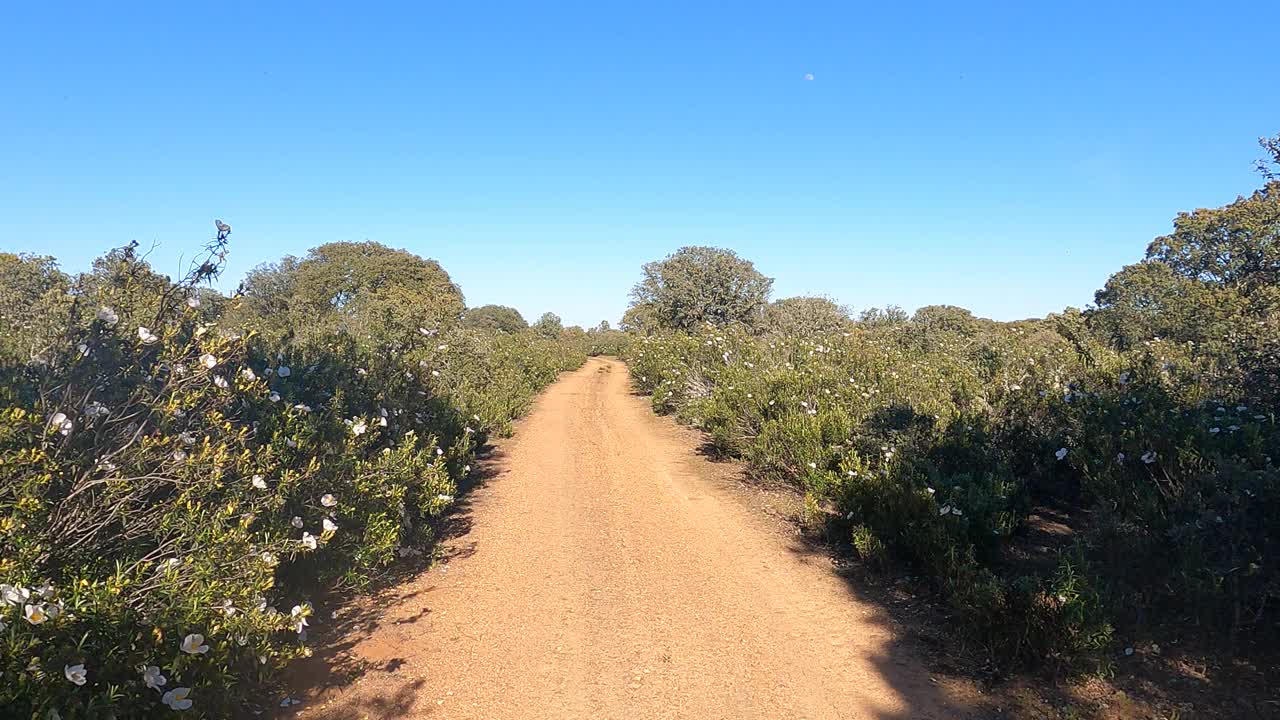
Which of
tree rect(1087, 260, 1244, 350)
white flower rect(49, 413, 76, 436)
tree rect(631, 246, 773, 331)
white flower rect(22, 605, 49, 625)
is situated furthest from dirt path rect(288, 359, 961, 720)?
tree rect(631, 246, 773, 331)

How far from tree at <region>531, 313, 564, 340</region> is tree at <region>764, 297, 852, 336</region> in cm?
3358

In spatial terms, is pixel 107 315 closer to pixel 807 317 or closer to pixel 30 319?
pixel 30 319

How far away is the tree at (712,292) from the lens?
29.2 metres

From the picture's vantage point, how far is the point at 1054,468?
287 inches

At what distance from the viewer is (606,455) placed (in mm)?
11656

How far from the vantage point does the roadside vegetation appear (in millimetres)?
4191

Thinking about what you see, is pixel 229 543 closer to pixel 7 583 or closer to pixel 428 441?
pixel 7 583

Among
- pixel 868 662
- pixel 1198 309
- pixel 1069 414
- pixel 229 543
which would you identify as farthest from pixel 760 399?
pixel 1198 309

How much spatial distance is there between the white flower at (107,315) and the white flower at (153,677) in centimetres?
181

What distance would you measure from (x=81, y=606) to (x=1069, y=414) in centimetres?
743

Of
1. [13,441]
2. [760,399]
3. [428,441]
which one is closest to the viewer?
[13,441]

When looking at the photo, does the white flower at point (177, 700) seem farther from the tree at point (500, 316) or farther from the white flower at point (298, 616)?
the tree at point (500, 316)

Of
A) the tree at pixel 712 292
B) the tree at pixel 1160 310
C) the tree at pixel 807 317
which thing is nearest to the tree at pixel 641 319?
the tree at pixel 712 292

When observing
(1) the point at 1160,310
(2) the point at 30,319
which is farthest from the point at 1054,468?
(1) the point at 1160,310
